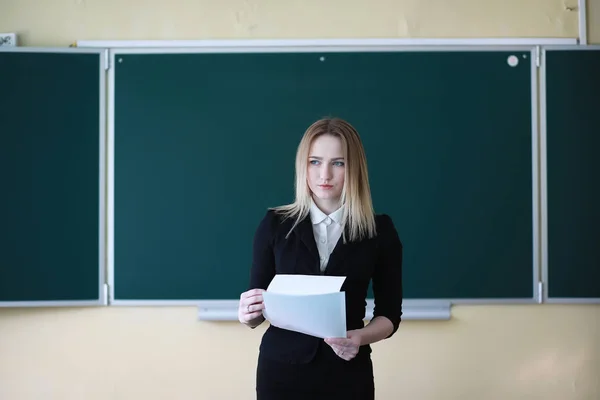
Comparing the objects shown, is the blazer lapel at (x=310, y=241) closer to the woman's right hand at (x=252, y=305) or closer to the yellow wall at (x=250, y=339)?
the woman's right hand at (x=252, y=305)

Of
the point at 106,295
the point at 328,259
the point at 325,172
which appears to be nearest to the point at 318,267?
the point at 328,259

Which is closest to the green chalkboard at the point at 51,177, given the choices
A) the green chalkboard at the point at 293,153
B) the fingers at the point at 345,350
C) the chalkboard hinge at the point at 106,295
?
the chalkboard hinge at the point at 106,295

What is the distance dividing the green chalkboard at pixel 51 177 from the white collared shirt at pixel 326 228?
1725mm

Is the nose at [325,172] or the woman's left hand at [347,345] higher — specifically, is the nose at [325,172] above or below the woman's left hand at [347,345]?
above

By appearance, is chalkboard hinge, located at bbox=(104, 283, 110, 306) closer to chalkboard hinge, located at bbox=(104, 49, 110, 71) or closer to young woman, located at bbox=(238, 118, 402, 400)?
chalkboard hinge, located at bbox=(104, 49, 110, 71)

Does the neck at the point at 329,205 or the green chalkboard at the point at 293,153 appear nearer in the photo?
the neck at the point at 329,205

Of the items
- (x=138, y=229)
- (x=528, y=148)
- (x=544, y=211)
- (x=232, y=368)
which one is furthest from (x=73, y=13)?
(x=544, y=211)

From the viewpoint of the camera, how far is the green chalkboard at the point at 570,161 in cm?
287

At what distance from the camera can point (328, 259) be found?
4.79ft

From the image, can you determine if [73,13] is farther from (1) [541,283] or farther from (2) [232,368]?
(1) [541,283]

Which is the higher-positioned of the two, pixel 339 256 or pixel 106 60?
pixel 106 60

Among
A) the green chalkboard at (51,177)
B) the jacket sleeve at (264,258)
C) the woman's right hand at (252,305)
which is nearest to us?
the woman's right hand at (252,305)

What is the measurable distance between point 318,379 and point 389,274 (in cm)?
33

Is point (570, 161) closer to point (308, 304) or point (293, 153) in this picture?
point (293, 153)
